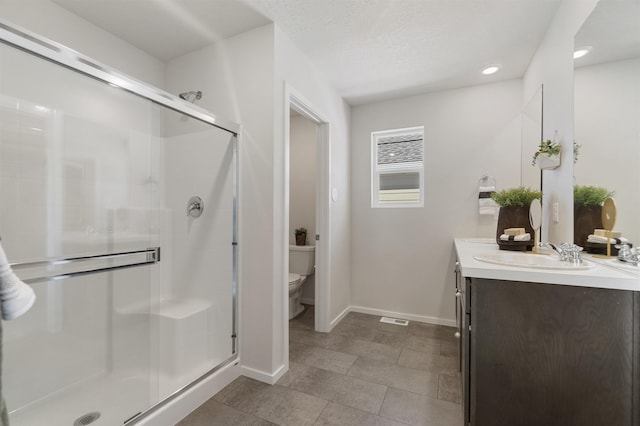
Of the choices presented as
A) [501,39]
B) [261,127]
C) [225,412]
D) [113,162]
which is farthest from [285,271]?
[501,39]

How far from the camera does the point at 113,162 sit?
73.7 inches

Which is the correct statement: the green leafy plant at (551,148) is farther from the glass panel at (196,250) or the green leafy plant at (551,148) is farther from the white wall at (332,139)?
the glass panel at (196,250)

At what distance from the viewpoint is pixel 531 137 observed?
2365 mm

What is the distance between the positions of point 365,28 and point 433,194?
5.78 feet

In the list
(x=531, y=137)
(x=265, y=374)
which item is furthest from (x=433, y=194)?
(x=265, y=374)

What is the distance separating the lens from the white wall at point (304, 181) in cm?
361

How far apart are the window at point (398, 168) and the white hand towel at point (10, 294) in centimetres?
301

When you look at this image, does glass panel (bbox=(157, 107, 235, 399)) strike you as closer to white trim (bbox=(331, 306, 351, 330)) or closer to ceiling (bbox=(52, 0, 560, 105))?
ceiling (bbox=(52, 0, 560, 105))

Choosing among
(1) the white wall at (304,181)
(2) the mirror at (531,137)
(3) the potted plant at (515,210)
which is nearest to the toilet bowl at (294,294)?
(1) the white wall at (304,181)

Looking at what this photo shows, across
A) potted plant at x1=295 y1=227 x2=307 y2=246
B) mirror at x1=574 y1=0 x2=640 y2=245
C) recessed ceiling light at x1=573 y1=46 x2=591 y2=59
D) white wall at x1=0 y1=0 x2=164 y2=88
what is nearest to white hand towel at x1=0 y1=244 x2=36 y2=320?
white wall at x1=0 y1=0 x2=164 y2=88

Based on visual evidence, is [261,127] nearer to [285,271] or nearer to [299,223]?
[285,271]

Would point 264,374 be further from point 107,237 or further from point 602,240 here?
point 602,240

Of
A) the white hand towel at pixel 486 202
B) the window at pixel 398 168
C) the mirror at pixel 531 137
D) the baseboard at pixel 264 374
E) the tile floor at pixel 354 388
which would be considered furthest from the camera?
the window at pixel 398 168

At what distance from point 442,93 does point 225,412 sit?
11.1 ft
